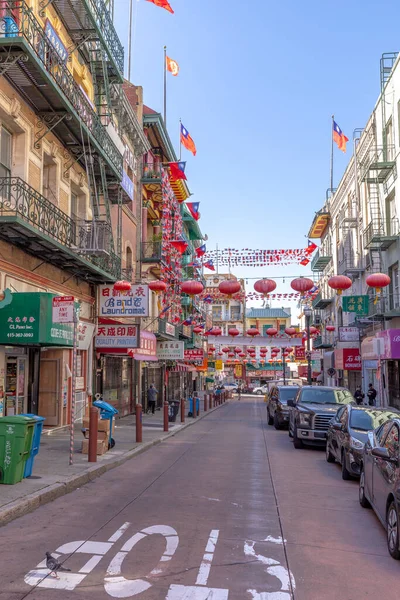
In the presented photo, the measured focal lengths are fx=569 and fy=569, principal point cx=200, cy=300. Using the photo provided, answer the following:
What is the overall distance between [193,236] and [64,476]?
4591 centimetres

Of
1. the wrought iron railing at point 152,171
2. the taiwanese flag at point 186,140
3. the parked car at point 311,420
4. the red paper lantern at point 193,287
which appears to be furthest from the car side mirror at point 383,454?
the wrought iron railing at point 152,171

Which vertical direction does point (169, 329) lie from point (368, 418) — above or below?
above

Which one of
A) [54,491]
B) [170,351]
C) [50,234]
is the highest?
[50,234]

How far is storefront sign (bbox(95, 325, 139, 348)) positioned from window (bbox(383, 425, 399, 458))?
1442 cm

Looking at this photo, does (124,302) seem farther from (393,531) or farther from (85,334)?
(393,531)

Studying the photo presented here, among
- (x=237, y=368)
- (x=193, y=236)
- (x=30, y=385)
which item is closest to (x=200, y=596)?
(x=30, y=385)

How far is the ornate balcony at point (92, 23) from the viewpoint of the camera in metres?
17.1

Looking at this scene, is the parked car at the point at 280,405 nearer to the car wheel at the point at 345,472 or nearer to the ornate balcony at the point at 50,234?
the ornate balcony at the point at 50,234

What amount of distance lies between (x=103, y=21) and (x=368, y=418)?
50.7 feet

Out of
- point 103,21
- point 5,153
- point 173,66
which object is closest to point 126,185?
point 103,21

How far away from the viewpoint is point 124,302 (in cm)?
2070

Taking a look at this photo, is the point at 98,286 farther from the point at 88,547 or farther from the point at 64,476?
the point at 88,547

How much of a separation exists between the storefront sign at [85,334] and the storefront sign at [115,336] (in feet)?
1.70

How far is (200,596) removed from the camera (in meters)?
4.81
